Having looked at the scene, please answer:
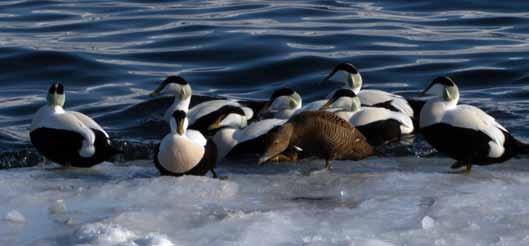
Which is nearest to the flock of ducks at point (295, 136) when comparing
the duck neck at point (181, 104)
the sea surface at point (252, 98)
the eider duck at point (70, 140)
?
the eider duck at point (70, 140)

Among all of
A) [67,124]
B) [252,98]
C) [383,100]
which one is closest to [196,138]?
[67,124]

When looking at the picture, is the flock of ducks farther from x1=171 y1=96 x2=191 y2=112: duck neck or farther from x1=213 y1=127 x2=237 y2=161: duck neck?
x1=171 y1=96 x2=191 y2=112: duck neck

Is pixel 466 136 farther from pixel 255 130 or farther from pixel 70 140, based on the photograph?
pixel 70 140

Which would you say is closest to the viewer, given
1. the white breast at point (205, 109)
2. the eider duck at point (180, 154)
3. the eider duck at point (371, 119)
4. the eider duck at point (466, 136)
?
the eider duck at point (180, 154)

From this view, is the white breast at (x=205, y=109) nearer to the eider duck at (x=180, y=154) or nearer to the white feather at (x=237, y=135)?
the white feather at (x=237, y=135)

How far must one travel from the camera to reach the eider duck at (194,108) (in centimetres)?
1028

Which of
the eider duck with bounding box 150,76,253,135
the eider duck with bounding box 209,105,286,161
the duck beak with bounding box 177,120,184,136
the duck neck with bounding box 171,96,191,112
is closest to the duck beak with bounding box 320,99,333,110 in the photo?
the eider duck with bounding box 209,105,286,161

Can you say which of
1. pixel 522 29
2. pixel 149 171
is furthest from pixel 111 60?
pixel 149 171

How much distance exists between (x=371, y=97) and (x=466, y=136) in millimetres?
2108

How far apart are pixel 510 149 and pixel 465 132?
0.34m

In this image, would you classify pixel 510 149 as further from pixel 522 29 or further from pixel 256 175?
pixel 522 29

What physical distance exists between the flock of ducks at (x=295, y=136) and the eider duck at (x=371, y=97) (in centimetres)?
54

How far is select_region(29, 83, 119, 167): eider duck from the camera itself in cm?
912

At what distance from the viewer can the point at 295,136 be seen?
29.8 ft
